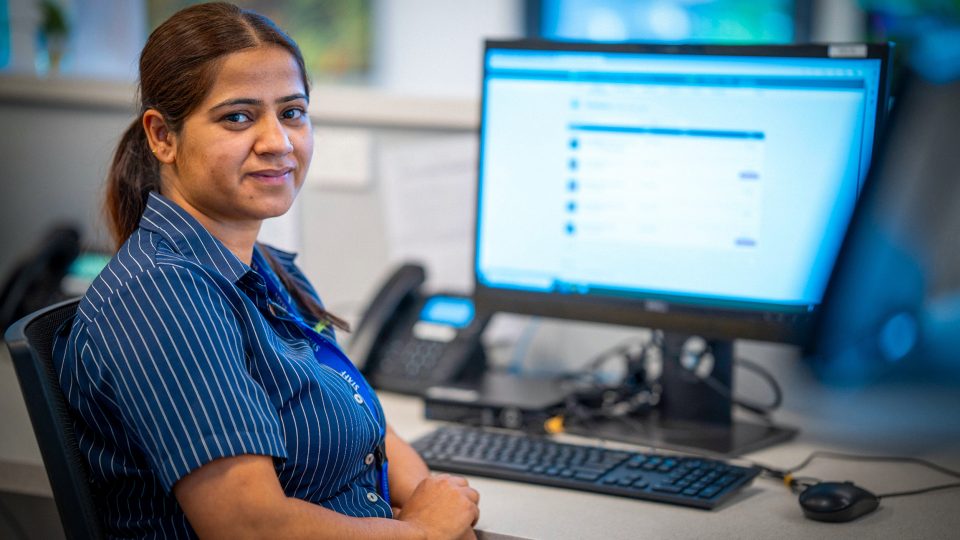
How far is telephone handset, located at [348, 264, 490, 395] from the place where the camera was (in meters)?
1.63

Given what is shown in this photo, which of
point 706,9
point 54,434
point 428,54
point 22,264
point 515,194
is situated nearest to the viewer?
point 54,434

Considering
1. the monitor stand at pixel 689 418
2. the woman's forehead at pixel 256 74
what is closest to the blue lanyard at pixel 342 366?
the woman's forehead at pixel 256 74

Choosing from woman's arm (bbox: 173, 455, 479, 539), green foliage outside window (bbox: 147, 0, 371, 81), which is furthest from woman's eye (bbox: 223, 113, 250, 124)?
green foliage outside window (bbox: 147, 0, 371, 81)

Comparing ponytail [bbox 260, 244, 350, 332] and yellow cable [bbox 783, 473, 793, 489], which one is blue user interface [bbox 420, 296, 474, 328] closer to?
ponytail [bbox 260, 244, 350, 332]

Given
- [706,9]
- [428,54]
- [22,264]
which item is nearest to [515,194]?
[22,264]

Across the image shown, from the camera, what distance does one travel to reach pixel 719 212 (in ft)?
4.55

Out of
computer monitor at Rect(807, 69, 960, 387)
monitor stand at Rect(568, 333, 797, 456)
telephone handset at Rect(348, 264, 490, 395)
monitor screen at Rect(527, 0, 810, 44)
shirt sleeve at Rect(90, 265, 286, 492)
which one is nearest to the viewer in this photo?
computer monitor at Rect(807, 69, 960, 387)

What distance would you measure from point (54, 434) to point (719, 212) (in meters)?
0.82

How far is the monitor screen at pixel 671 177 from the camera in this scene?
133 centimetres

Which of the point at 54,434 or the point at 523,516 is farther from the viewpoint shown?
the point at 523,516

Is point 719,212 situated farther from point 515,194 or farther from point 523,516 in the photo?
point 523,516

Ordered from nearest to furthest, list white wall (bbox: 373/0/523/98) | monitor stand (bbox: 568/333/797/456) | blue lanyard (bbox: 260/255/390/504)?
1. blue lanyard (bbox: 260/255/390/504)
2. monitor stand (bbox: 568/333/797/456)
3. white wall (bbox: 373/0/523/98)

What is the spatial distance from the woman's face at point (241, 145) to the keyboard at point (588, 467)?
0.38 m

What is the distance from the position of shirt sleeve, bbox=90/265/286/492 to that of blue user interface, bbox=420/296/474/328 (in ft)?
2.37
